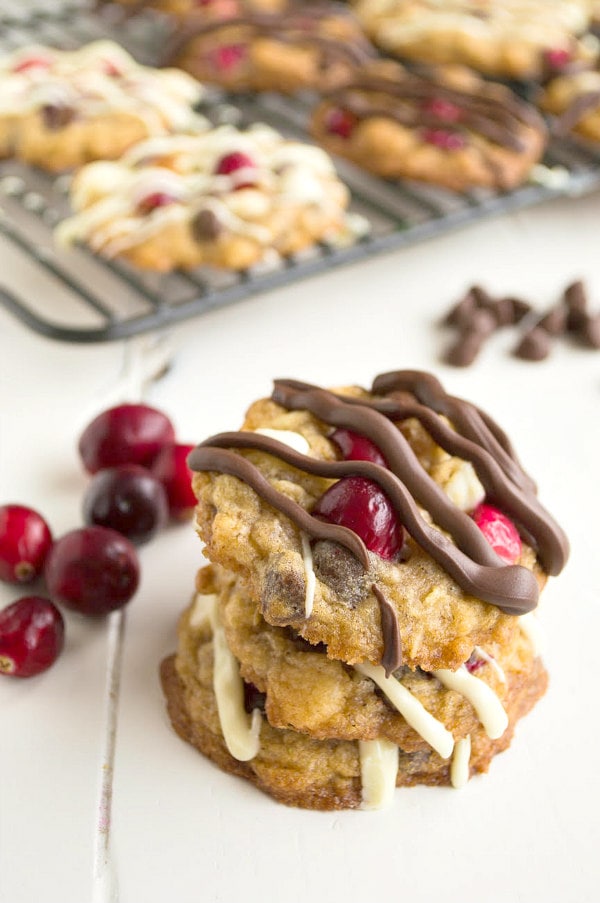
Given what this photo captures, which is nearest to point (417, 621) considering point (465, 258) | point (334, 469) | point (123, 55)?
point (334, 469)

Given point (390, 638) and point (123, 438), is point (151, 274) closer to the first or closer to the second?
point (123, 438)

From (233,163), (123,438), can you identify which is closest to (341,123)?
(233,163)

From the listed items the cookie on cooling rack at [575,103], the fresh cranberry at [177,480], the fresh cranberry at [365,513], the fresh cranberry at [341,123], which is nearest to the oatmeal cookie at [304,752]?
the fresh cranberry at [365,513]

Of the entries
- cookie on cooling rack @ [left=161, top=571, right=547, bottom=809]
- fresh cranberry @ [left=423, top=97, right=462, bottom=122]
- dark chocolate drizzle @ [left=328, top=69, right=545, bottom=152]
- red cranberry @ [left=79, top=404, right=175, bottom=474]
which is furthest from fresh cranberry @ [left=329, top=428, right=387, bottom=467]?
fresh cranberry @ [left=423, top=97, right=462, bottom=122]

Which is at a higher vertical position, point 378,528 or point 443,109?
point 378,528

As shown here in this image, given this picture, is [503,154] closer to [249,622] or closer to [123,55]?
[123,55]

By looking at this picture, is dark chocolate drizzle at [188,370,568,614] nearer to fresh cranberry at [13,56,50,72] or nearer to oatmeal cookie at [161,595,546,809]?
oatmeal cookie at [161,595,546,809]

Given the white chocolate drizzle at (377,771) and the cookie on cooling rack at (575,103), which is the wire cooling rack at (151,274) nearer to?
the cookie on cooling rack at (575,103)
